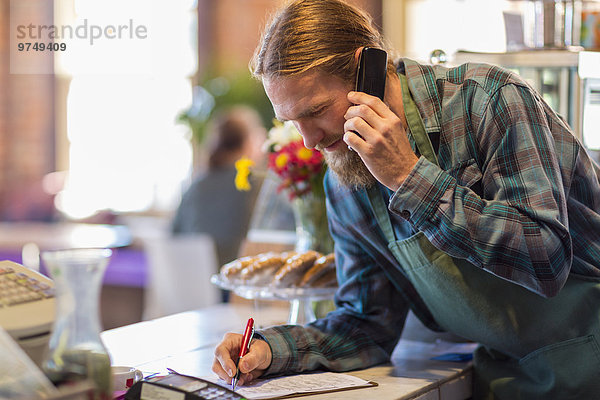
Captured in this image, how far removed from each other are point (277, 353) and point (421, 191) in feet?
1.37

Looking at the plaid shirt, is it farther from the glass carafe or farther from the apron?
the glass carafe

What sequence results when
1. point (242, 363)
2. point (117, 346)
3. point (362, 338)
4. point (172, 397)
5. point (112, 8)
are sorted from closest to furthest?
point (172, 397)
point (242, 363)
point (362, 338)
point (117, 346)
point (112, 8)

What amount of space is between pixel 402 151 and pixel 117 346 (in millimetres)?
845

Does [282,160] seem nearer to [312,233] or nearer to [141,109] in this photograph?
[312,233]

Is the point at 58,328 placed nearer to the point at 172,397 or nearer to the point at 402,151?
the point at 172,397

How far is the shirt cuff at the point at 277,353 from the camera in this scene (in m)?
1.36

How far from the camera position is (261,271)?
1.83 m

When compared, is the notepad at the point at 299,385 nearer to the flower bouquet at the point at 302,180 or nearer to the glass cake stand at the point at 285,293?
the glass cake stand at the point at 285,293

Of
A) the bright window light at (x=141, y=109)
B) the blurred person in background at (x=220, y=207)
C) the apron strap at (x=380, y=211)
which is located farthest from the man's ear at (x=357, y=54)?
the bright window light at (x=141, y=109)

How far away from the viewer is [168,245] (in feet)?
11.5

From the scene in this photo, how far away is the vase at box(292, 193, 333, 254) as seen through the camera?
1989 millimetres

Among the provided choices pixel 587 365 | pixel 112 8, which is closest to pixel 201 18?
pixel 112 8

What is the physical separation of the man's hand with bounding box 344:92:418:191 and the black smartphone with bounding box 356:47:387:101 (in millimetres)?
103

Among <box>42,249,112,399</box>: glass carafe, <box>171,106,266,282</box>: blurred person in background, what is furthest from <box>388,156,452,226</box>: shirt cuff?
<box>171,106,266,282</box>: blurred person in background
